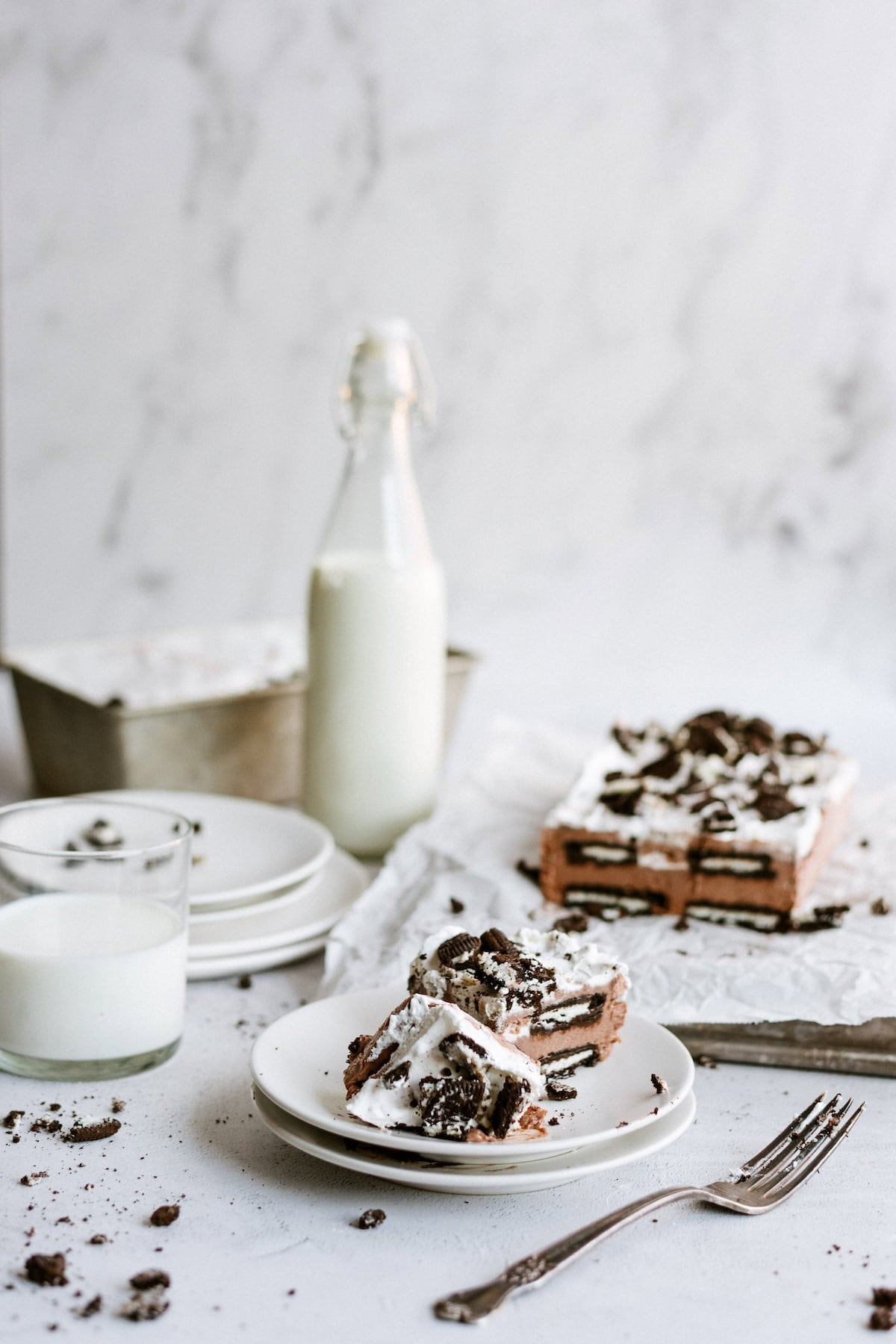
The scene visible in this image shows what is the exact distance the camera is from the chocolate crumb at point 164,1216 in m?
1.30

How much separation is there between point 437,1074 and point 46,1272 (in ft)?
1.23

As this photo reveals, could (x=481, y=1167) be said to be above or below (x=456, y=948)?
below

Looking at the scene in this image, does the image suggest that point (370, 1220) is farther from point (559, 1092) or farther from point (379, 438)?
point (379, 438)

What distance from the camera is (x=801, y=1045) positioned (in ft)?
5.49

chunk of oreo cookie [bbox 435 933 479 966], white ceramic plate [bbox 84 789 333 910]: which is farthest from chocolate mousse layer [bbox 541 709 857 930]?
chunk of oreo cookie [bbox 435 933 479 966]

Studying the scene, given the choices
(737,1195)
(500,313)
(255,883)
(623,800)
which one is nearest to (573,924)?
(623,800)

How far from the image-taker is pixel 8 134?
12.0 ft

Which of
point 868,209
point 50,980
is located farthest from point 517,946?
point 868,209

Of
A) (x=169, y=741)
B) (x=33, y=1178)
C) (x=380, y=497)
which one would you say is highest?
(x=380, y=497)

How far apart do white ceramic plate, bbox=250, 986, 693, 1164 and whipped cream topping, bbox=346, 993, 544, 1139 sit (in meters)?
0.02

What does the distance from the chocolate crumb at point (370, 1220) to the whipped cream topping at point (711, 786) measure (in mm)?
752

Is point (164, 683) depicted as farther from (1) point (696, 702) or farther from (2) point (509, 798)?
(1) point (696, 702)

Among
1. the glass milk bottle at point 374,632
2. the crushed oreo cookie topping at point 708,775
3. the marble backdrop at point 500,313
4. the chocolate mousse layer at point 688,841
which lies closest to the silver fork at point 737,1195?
the chocolate mousse layer at point 688,841

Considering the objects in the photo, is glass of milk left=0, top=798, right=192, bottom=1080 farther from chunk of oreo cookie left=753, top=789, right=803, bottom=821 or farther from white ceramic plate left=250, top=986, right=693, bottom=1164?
chunk of oreo cookie left=753, top=789, right=803, bottom=821
